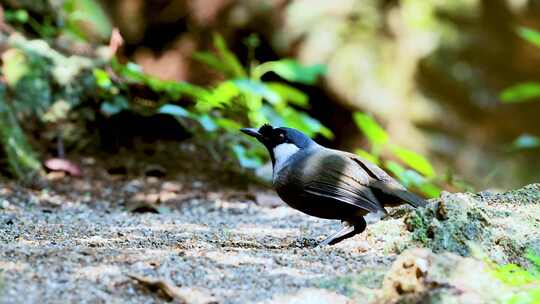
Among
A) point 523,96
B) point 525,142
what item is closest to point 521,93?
point 523,96

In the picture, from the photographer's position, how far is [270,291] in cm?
290

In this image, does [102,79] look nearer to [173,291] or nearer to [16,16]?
[16,16]

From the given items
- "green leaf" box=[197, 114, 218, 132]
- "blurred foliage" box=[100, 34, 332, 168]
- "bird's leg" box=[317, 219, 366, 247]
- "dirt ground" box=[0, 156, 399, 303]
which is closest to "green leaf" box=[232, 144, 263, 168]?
"blurred foliage" box=[100, 34, 332, 168]

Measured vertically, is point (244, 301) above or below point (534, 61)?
below

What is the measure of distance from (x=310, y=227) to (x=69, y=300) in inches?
98.7

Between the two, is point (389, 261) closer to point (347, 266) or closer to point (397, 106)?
point (347, 266)

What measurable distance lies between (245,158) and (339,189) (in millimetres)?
2923

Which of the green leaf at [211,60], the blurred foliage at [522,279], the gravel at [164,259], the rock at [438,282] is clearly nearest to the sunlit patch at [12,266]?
the gravel at [164,259]

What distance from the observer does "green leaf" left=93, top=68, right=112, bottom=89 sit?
6.85m

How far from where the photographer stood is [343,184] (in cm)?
393

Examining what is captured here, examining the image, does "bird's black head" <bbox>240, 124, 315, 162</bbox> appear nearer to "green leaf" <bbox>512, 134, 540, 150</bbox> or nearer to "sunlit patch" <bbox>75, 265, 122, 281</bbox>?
"sunlit patch" <bbox>75, 265, 122, 281</bbox>

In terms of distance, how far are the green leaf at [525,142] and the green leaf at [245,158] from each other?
319 centimetres

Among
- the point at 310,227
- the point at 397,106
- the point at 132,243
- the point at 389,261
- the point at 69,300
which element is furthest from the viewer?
the point at 397,106

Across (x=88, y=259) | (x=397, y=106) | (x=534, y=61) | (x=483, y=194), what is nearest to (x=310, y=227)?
(x=483, y=194)
